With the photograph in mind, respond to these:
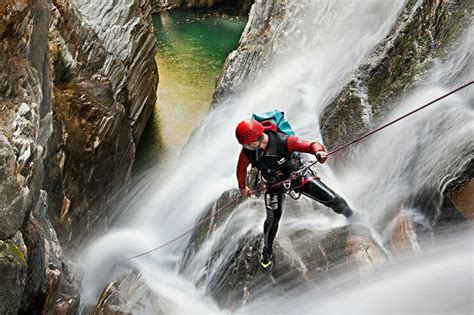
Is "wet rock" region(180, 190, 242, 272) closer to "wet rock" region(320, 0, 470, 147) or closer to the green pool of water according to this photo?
"wet rock" region(320, 0, 470, 147)

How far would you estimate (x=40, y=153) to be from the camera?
6215 mm

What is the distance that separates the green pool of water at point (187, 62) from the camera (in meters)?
16.7

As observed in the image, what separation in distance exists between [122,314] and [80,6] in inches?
336

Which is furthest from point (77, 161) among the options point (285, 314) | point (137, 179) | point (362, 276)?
point (362, 276)

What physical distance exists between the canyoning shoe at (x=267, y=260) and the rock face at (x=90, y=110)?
4.17 m

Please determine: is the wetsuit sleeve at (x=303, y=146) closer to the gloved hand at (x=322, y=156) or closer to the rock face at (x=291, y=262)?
the gloved hand at (x=322, y=156)

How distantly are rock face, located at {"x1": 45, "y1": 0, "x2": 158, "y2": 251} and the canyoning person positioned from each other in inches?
171

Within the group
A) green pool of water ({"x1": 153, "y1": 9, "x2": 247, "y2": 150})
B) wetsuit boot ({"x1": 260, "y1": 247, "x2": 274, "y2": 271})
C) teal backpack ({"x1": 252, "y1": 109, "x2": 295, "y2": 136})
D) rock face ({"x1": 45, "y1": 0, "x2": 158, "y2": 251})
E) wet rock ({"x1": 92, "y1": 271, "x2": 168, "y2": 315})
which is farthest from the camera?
green pool of water ({"x1": 153, "y1": 9, "x2": 247, "y2": 150})

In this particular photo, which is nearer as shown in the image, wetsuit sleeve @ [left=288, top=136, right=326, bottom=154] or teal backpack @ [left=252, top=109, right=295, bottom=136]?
wetsuit sleeve @ [left=288, top=136, right=326, bottom=154]

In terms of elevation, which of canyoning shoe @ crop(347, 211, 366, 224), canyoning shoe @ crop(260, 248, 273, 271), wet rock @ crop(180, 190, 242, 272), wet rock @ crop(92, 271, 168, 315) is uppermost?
canyoning shoe @ crop(347, 211, 366, 224)

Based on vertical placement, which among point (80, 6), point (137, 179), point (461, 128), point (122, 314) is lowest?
point (137, 179)

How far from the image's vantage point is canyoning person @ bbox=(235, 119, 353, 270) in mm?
5180

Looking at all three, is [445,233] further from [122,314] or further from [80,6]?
[80,6]

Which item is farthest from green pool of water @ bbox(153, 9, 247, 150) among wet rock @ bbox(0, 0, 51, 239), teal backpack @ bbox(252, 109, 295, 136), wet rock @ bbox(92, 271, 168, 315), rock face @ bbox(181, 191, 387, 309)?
teal backpack @ bbox(252, 109, 295, 136)
